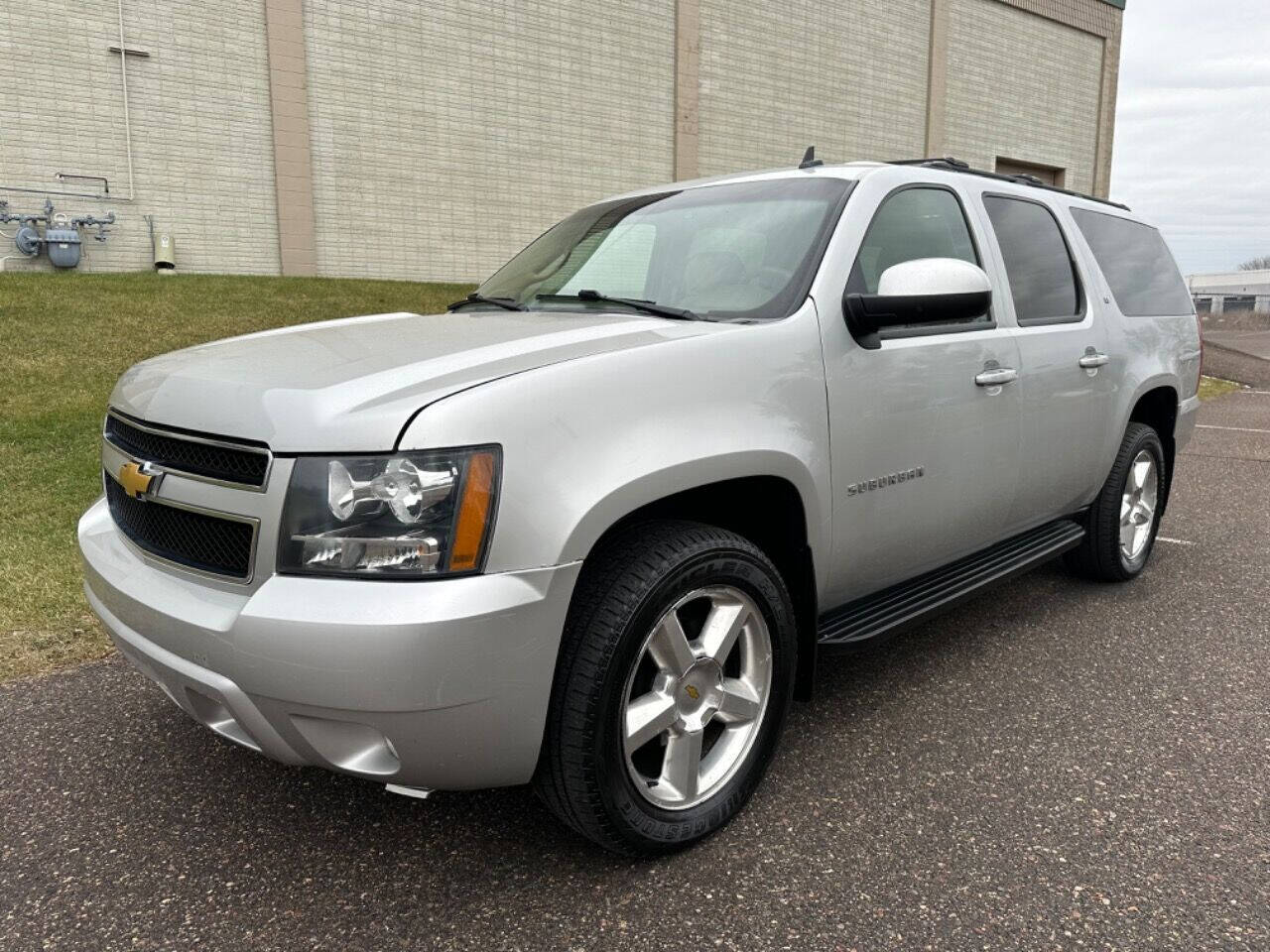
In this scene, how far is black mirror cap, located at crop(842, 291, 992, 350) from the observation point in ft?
8.67

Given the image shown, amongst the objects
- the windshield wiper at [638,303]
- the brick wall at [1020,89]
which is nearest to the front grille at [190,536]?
the windshield wiper at [638,303]

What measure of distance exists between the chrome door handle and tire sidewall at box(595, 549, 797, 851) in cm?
117

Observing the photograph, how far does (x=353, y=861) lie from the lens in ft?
7.71

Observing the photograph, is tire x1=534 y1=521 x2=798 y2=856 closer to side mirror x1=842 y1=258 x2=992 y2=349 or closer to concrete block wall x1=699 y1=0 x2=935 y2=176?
side mirror x1=842 y1=258 x2=992 y2=349

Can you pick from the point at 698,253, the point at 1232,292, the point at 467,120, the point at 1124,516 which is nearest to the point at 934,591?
the point at 698,253

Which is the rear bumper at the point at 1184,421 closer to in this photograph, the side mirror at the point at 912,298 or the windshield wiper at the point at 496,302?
the side mirror at the point at 912,298

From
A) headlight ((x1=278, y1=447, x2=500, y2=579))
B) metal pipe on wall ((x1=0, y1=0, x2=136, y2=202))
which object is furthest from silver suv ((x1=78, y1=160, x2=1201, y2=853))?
metal pipe on wall ((x1=0, y1=0, x2=136, y2=202))

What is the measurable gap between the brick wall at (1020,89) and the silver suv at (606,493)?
865 inches

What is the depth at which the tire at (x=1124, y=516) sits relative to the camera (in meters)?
4.33

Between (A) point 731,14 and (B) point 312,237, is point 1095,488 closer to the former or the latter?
(B) point 312,237

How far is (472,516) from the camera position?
1.89 meters

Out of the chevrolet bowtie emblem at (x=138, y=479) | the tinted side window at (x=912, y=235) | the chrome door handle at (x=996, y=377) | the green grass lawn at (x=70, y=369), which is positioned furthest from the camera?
the green grass lawn at (x=70, y=369)

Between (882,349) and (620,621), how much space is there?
126 centimetres

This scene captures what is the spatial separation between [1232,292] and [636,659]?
74077 mm
